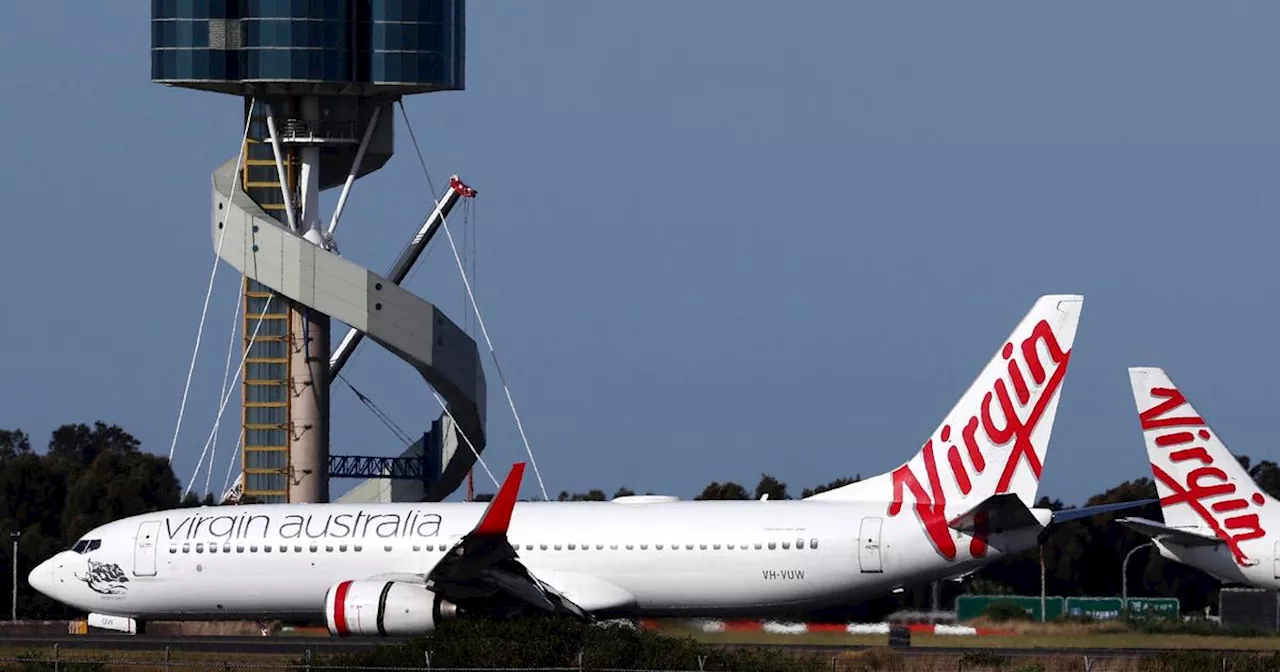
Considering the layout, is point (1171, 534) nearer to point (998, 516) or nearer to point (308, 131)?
point (998, 516)

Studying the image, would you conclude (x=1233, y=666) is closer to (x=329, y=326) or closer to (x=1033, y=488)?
(x=1033, y=488)

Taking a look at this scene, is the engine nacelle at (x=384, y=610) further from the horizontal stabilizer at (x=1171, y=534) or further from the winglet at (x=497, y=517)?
the horizontal stabilizer at (x=1171, y=534)

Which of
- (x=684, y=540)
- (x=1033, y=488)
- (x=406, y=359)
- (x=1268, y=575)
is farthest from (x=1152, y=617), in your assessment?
(x=406, y=359)

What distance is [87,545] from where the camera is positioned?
51.6 meters

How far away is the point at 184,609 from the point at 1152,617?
1953cm

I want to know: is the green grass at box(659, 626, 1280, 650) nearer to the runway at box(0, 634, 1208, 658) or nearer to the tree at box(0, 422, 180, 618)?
the runway at box(0, 634, 1208, 658)

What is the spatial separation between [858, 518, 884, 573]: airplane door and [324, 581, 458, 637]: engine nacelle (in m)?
7.38

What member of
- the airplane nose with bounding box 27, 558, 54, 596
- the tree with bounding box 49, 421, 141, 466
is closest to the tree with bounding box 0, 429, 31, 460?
the tree with bounding box 49, 421, 141, 466

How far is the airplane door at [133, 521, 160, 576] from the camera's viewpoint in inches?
1982

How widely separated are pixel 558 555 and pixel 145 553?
8726 mm

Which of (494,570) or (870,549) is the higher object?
(870,549)

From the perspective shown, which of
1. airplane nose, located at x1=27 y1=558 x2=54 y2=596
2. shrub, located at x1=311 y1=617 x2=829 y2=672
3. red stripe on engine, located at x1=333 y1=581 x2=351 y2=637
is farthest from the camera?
airplane nose, located at x1=27 y1=558 x2=54 y2=596

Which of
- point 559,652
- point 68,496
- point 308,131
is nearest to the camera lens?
point 559,652

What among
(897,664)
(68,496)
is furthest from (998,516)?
(68,496)
